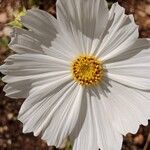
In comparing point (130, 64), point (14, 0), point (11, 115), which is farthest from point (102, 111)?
point (14, 0)

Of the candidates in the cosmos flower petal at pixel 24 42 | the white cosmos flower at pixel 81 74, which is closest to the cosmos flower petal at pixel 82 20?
the white cosmos flower at pixel 81 74

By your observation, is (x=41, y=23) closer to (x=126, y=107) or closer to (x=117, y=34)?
(x=117, y=34)

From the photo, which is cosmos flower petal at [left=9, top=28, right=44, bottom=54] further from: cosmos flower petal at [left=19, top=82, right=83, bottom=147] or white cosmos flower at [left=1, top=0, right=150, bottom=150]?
cosmos flower petal at [left=19, top=82, right=83, bottom=147]

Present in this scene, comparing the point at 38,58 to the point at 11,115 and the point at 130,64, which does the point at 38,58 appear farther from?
the point at 11,115

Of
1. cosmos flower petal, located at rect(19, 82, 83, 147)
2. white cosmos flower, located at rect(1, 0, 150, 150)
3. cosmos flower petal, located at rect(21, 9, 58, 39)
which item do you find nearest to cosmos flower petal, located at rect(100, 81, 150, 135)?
white cosmos flower, located at rect(1, 0, 150, 150)

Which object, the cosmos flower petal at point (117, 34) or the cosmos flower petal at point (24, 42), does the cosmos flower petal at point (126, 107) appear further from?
the cosmos flower petal at point (24, 42)

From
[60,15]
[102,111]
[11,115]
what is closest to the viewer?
[60,15]
